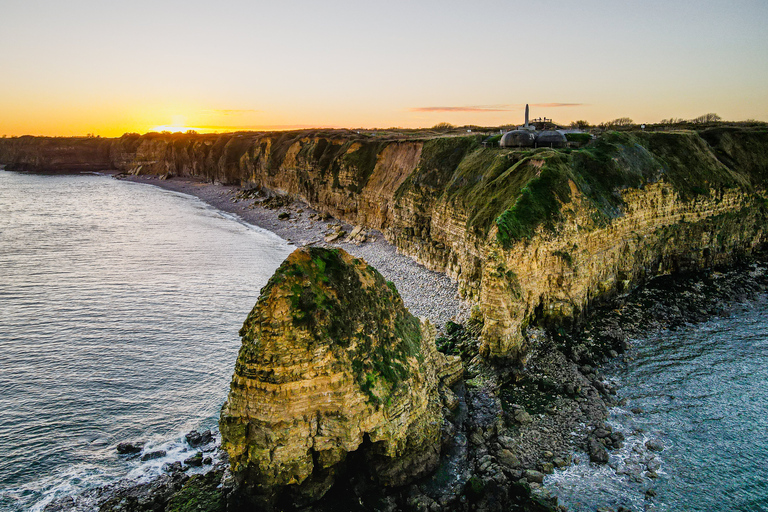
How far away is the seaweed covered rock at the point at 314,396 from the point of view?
1708cm

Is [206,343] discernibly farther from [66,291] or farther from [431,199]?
[431,199]

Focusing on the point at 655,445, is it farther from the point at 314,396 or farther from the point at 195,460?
the point at 195,460

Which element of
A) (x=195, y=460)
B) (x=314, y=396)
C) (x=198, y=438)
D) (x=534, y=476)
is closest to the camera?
(x=314, y=396)

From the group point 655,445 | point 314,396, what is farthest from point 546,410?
point 314,396

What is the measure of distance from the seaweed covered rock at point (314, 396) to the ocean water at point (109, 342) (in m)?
6.86

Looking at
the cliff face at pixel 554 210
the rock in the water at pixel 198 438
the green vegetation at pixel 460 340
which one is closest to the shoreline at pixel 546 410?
the green vegetation at pixel 460 340

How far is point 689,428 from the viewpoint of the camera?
22.8 meters

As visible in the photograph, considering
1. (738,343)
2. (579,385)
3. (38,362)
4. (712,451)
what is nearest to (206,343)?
(38,362)

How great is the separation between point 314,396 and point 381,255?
112 feet

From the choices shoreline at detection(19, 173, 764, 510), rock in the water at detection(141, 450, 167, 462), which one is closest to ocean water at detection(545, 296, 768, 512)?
shoreline at detection(19, 173, 764, 510)

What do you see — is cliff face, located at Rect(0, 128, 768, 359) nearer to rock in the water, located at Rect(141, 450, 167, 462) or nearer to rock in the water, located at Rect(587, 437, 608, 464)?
rock in the water, located at Rect(587, 437, 608, 464)

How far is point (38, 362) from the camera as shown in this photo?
98.1ft

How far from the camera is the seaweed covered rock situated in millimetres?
17078

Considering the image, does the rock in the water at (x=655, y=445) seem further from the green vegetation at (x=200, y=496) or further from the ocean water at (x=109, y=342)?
the ocean water at (x=109, y=342)
